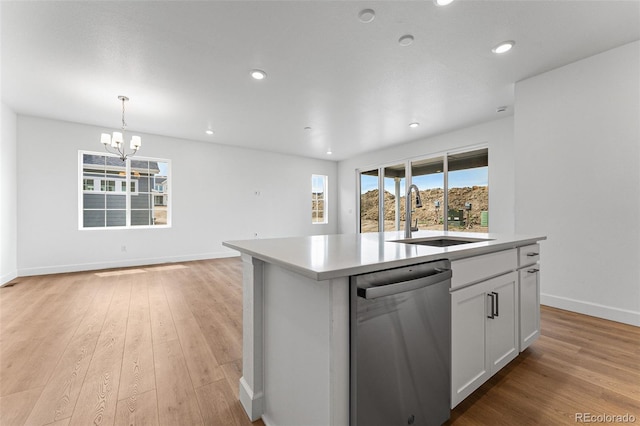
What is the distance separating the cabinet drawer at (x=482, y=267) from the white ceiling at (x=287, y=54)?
6.33 feet

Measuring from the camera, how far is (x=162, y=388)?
1601 mm

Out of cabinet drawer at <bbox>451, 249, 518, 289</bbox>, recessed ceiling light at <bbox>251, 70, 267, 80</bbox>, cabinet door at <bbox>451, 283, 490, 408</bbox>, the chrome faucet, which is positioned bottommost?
cabinet door at <bbox>451, 283, 490, 408</bbox>

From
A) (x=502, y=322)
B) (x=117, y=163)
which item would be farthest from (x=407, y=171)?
(x=117, y=163)

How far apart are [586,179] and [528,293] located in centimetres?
181

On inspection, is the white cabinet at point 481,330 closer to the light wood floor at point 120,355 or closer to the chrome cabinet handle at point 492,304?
the chrome cabinet handle at point 492,304

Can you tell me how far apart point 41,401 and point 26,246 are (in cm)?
446

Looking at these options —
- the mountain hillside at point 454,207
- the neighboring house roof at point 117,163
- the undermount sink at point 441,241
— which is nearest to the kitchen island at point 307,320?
the undermount sink at point 441,241

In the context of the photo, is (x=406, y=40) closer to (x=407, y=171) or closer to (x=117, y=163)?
(x=407, y=171)

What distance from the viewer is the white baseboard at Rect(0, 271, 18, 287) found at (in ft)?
12.7

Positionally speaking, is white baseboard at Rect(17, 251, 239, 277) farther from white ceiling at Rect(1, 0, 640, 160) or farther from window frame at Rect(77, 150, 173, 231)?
white ceiling at Rect(1, 0, 640, 160)

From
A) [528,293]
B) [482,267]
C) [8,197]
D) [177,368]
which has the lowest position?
[177,368]

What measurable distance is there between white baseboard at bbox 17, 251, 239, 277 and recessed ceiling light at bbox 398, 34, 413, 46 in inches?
217

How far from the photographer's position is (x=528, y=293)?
1.88 metres

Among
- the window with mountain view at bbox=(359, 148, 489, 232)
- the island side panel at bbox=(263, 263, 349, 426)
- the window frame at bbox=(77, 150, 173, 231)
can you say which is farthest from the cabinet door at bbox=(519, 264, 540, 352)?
the window frame at bbox=(77, 150, 173, 231)
